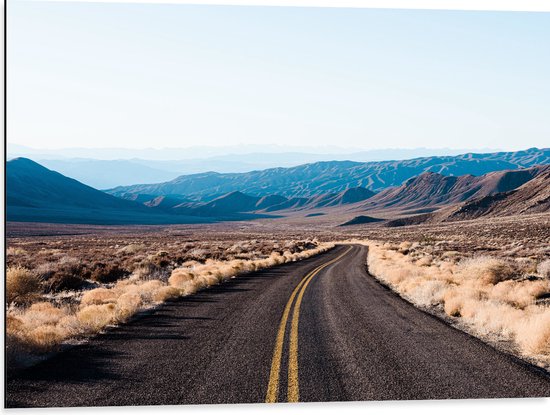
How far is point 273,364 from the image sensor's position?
8.73 m

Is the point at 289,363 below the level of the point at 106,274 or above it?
above

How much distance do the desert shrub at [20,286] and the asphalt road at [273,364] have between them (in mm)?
6724

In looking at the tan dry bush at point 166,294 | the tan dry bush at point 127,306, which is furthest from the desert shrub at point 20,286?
the tan dry bush at point 166,294

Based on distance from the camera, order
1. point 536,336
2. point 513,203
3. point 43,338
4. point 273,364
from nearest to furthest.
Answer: point 273,364 < point 43,338 < point 536,336 < point 513,203

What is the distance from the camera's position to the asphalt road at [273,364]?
7.49 metres

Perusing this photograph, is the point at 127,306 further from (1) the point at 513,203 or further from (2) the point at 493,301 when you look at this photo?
(1) the point at 513,203

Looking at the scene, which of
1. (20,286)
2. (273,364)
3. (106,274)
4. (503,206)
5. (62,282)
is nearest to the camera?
(273,364)

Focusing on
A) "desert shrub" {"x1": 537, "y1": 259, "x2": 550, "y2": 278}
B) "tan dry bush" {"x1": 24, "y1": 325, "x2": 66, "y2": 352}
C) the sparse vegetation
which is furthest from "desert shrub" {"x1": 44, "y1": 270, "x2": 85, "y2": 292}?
"desert shrub" {"x1": 537, "y1": 259, "x2": 550, "y2": 278}

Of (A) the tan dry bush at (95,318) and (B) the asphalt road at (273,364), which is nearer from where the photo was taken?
(B) the asphalt road at (273,364)

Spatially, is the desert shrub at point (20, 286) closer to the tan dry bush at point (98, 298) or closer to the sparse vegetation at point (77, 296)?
the sparse vegetation at point (77, 296)

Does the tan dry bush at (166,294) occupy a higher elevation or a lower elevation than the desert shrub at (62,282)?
higher

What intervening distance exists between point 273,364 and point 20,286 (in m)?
12.7

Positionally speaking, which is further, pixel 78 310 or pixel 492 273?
pixel 492 273

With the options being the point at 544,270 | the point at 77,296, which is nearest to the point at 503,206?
the point at 544,270
